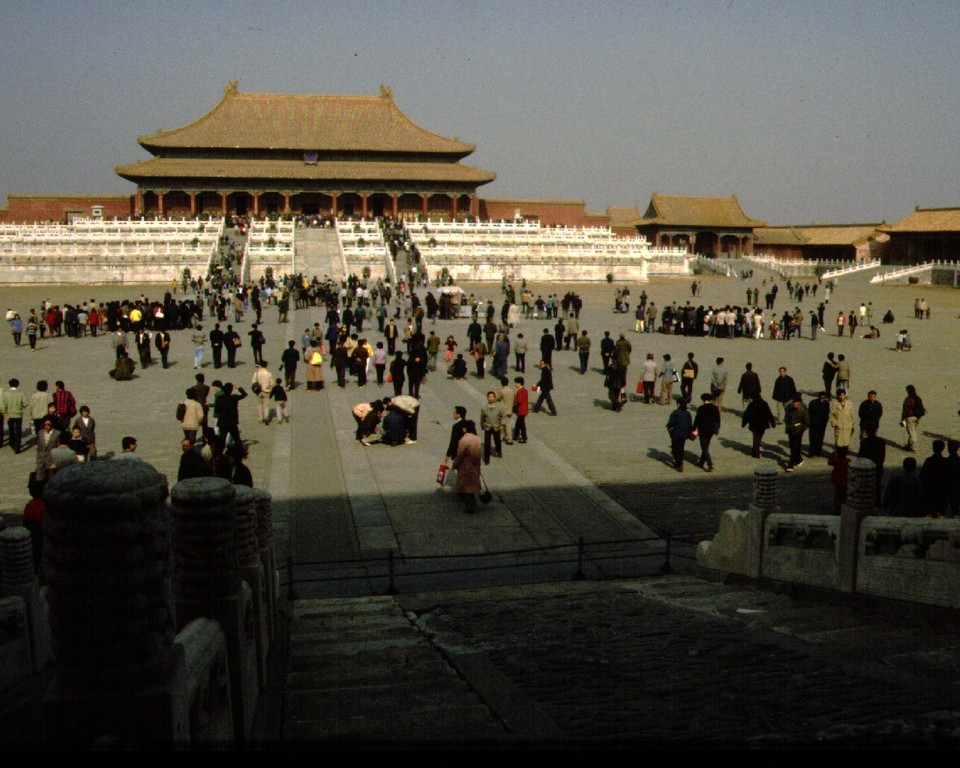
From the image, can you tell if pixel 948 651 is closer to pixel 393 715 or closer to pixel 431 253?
pixel 393 715

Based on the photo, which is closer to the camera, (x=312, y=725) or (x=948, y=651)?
(x=312, y=725)

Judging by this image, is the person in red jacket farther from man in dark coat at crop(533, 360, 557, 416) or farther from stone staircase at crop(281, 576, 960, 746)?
stone staircase at crop(281, 576, 960, 746)

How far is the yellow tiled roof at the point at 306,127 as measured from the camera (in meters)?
68.6

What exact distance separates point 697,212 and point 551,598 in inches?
2792

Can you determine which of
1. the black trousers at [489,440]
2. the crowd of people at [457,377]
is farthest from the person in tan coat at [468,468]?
the black trousers at [489,440]

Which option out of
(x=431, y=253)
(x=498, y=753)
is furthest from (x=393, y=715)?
(x=431, y=253)

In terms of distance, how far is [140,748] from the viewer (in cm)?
313

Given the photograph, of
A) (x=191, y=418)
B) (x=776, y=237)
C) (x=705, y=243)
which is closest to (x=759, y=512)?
(x=191, y=418)

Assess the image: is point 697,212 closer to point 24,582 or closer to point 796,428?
point 796,428

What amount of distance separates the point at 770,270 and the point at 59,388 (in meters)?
55.1

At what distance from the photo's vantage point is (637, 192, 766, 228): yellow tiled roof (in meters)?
74.4

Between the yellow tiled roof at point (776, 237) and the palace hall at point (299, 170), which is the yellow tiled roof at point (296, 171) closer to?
the palace hall at point (299, 170)

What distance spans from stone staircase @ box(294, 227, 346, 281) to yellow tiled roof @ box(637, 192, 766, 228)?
3132 centimetres

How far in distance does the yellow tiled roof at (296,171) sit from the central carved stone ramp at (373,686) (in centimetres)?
6101
